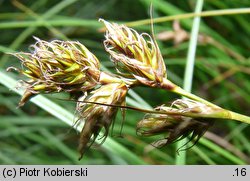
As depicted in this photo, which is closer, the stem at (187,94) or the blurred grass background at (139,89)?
the stem at (187,94)

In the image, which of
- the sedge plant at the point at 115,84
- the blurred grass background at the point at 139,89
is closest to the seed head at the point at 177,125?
the sedge plant at the point at 115,84

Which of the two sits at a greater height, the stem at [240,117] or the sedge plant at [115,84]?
the sedge plant at [115,84]

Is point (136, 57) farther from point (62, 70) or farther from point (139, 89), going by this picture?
A: point (139, 89)

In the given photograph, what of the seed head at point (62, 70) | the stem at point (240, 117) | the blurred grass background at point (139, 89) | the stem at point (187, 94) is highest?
the blurred grass background at point (139, 89)

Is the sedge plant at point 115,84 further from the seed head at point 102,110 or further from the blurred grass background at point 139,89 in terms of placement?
the blurred grass background at point 139,89

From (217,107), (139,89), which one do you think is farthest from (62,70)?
(139,89)

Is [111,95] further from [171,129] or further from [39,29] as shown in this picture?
[39,29]
